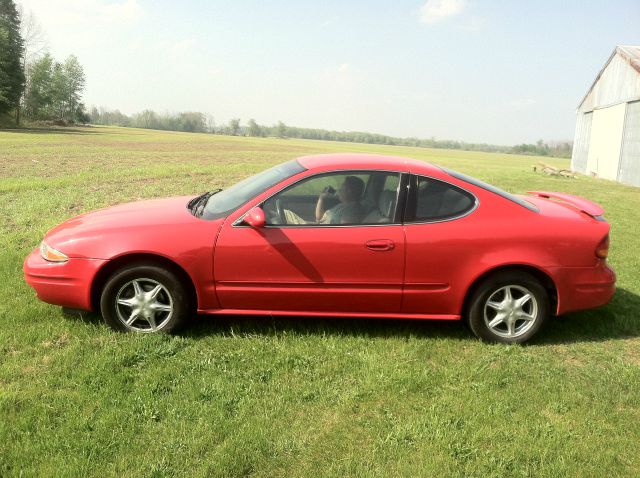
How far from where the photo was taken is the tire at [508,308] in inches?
164

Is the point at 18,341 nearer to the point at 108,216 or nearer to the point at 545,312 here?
the point at 108,216

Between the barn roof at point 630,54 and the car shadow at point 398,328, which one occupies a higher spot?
the barn roof at point 630,54

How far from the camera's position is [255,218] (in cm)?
396

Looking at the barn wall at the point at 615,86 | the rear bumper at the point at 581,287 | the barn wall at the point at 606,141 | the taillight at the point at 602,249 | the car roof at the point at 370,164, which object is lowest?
the rear bumper at the point at 581,287

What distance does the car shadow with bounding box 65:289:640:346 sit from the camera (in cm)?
431

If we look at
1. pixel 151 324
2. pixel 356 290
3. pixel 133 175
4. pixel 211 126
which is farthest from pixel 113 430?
pixel 211 126

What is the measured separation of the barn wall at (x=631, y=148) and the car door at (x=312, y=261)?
20915mm

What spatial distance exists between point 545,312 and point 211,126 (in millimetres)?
130465

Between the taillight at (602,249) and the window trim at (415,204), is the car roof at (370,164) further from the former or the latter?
the taillight at (602,249)

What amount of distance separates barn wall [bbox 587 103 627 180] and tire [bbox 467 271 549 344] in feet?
73.0

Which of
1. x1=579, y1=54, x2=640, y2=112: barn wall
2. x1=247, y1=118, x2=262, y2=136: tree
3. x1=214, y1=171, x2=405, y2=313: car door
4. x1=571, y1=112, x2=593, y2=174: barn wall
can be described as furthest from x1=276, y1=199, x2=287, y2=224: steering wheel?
x1=247, y1=118, x2=262, y2=136: tree

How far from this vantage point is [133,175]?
15156 millimetres

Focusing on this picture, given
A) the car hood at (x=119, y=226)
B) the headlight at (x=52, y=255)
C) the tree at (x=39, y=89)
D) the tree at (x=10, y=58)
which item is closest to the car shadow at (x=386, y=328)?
the headlight at (x=52, y=255)

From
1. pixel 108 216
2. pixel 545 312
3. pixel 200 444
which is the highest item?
pixel 108 216
